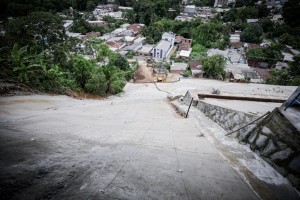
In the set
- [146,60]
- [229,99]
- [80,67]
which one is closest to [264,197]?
[229,99]

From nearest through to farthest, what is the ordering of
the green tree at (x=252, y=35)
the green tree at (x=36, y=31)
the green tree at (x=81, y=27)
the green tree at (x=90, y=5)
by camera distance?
the green tree at (x=36, y=31), the green tree at (x=252, y=35), the green tree at (x=81, y=27), the green tree at (x=90, y=5)

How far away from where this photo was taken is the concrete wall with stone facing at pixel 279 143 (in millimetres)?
3139

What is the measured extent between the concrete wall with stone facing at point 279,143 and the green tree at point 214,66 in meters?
19.9

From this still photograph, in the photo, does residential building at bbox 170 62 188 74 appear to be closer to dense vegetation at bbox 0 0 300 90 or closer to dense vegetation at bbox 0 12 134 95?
dense vegetation at bbox 0 0 300 90

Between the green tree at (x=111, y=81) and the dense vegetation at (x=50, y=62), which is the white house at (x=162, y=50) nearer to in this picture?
the dense vegetation at (x=50, y=62)

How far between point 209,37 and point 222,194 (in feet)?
132

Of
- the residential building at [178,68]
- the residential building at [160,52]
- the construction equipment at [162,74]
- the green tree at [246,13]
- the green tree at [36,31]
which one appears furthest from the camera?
the green tree at [246,13]

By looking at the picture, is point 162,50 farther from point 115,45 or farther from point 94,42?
point 94,42

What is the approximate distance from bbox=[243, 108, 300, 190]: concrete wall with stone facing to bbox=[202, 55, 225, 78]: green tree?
19.9m

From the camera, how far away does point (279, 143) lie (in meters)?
3.57

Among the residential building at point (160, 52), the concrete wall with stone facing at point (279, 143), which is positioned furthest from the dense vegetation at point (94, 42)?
the concrete wall with stone facing at point (279, 143)

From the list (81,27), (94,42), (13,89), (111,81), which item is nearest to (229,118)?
(13,89)

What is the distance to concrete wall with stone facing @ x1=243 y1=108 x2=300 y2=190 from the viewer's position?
314cm

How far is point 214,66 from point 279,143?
2067 cm
